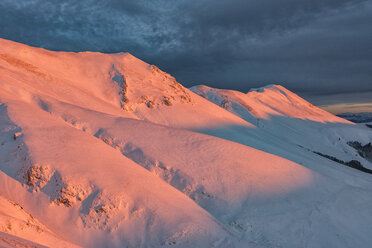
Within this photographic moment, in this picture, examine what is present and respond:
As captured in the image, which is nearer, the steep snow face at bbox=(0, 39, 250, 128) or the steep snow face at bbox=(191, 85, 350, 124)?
the steep snow face at bbox=(0, 39, 250, 128)

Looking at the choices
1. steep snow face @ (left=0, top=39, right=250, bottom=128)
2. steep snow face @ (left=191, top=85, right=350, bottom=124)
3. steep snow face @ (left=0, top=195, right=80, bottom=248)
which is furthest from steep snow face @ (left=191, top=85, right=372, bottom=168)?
steep snow face @ (left=0, top=195, right=80, bottom=248)

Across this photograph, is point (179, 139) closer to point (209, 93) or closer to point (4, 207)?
point (4, 207)

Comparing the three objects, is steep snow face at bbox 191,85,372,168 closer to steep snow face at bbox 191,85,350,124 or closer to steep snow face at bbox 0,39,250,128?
steep snow face at bbox 191,85,350,124

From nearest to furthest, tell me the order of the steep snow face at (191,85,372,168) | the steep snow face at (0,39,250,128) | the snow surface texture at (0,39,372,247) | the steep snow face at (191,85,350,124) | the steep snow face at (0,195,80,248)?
the steep snow face at (0,195,80,248), the snow surface texture at (0,39,372,247), the steep snow face at (0,39,250,128), the steep snow face at (191,85,372,168), the steep snow face at (191,85,350,124)

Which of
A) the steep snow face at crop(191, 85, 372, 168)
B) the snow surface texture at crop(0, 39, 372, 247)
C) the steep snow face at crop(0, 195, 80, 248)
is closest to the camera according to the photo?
the steep snow face at crop(0, 195, 80, 248)

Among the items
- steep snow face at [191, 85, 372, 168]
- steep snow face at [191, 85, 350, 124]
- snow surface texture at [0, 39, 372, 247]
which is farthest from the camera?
steep snow face at [191, 85, 350, 124]

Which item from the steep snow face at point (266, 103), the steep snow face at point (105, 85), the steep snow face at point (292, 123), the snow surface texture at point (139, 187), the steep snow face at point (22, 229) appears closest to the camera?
the steep snow face at point (22, 229)

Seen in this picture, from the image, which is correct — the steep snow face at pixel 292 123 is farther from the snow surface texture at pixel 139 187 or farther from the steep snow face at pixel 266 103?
the snow surface texture at pixel 139 187

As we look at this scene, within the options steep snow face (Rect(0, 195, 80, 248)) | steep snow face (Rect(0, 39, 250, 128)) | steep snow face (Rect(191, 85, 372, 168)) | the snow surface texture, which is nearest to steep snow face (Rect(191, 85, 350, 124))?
steep snow face (Rect(191, 85, 372, 168))

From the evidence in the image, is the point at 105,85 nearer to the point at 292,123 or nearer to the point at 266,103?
the point at 292,123

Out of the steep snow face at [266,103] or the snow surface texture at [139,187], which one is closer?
the snow surface texture at [139,187]

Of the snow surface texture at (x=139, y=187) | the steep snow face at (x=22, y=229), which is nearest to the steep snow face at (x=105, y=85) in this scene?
the snow surface texture at (x=139, y=187)

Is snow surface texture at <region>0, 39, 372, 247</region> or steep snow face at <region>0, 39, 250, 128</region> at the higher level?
steep snow face at <region>0, 39, 250, 128</region>

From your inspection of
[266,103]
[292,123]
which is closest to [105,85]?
[292,123]
